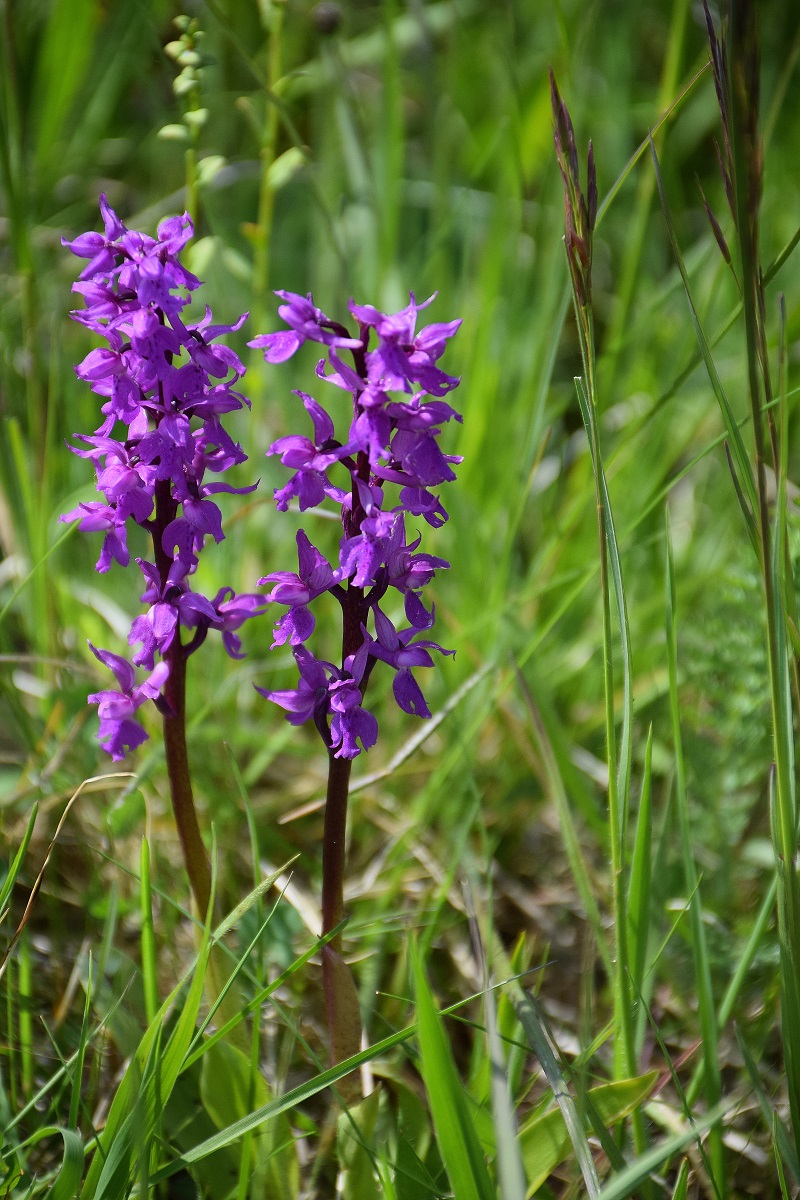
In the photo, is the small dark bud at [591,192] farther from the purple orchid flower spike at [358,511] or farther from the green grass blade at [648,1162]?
the green grass blade at [648,1162]

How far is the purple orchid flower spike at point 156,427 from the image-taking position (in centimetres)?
142

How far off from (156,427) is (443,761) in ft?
4.36

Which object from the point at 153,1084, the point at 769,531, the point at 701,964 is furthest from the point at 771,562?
the point at 153,1084

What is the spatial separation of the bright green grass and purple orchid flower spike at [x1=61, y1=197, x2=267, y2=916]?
0.28 m

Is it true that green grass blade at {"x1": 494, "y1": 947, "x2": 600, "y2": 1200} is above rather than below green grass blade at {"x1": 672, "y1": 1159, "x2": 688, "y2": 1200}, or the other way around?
above

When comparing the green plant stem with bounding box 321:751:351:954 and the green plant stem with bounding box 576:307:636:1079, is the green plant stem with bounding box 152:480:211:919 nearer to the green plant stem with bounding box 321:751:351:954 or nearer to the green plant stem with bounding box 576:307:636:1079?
the green plant stem with bounding box 321:751:351:954

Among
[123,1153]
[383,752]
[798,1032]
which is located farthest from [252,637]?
[798,1032]

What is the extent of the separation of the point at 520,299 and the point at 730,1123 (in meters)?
2.58

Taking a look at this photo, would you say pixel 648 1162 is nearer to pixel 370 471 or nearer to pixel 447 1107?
pixel 447 1107

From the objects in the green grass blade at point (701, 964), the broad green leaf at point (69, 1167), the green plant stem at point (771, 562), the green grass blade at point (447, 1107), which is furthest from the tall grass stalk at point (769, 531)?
the broad green leaf at point (69, 1167)

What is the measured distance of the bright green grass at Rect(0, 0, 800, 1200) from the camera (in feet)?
5.15

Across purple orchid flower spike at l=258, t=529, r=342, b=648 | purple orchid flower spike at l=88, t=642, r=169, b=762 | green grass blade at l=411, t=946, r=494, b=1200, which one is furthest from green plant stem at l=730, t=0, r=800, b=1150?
purple orchid flower spike at l=88, t=642, r=169, b=762

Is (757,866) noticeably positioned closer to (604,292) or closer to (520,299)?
(520,299)

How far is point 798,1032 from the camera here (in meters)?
1.50
